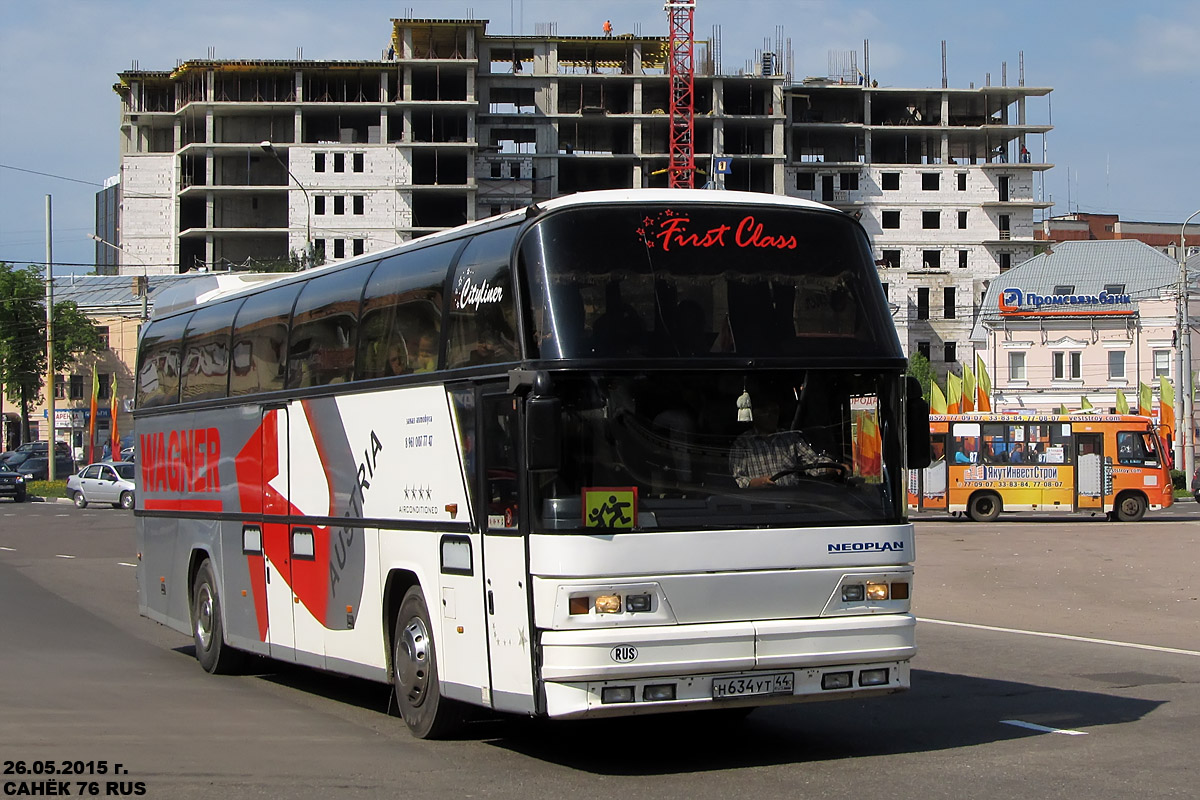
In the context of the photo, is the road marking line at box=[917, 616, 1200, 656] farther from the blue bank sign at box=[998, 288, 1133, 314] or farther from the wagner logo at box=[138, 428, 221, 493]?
the blue bank sign at box=[998, 288, 1133, 314]

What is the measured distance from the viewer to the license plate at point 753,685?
847 cm

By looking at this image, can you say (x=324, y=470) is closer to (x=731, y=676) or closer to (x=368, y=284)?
(x=368, y=284)

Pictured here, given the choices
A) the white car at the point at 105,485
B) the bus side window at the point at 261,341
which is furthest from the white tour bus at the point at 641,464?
the white car at the point at 105,485

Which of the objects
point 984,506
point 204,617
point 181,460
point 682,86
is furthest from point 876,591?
point 682,86

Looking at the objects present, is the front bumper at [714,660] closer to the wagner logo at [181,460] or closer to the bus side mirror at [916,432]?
the bus side mirror at [916,432]

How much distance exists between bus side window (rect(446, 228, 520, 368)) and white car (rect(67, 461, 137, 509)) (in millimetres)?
46849

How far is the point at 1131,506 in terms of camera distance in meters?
42.0

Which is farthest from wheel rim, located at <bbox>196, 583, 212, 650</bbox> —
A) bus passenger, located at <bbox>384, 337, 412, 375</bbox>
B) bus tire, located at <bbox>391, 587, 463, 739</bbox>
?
bus passenger, located at <bbox>384, 337, 412, 375</bbox>

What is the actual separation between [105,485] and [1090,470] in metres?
34.0

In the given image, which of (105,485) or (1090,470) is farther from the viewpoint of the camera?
(105,485)

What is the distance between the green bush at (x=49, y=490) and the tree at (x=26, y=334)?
87.7ft

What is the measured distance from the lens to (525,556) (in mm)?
8469

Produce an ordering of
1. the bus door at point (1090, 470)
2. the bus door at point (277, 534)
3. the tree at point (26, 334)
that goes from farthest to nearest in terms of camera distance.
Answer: the tree at point (26, 334)
the bus door at point (1090, 470)
the bus door at point (277, 534)

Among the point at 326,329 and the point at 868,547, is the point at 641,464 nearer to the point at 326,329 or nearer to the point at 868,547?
the point at 868,547
